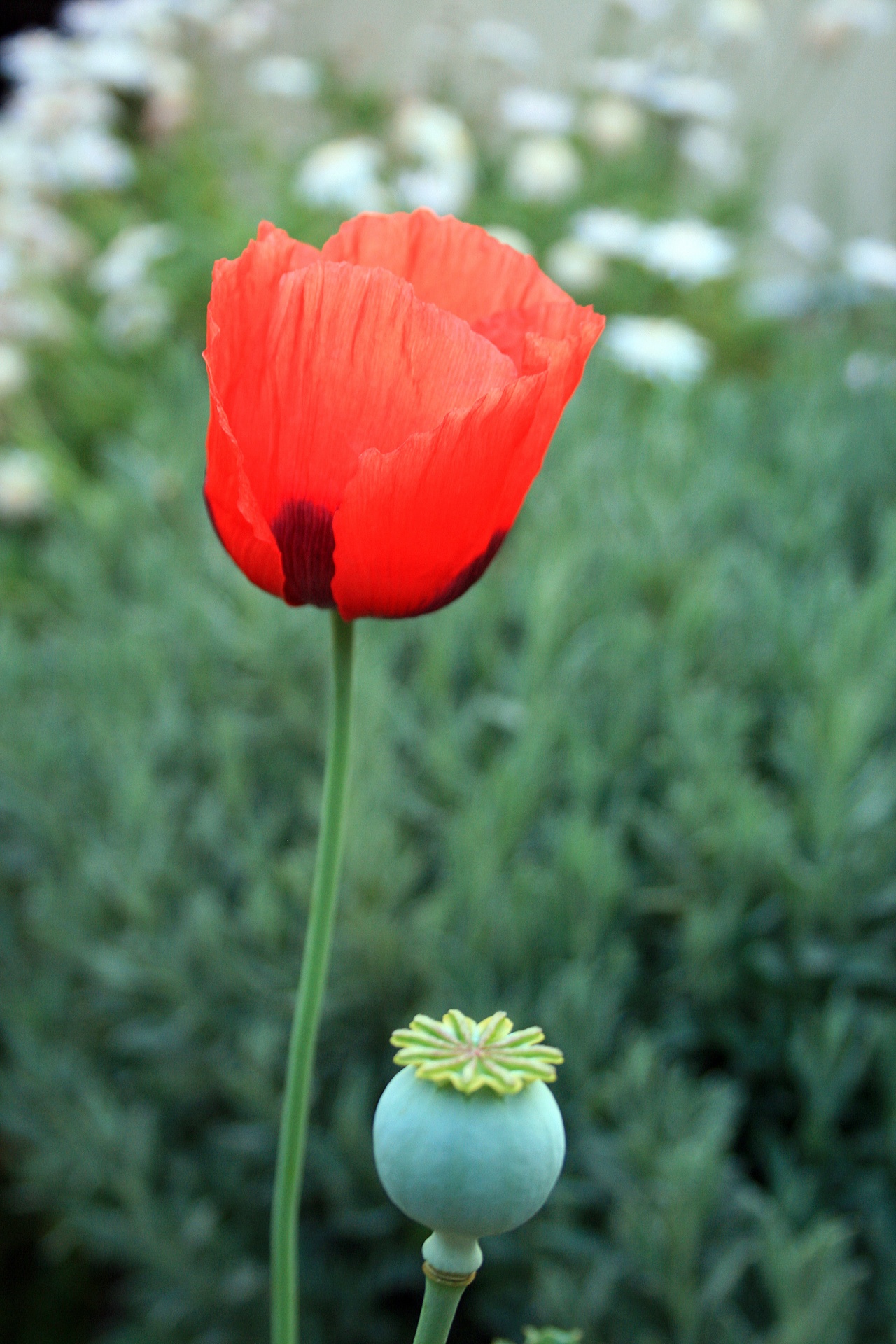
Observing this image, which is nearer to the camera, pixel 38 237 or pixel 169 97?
pixel 38 237

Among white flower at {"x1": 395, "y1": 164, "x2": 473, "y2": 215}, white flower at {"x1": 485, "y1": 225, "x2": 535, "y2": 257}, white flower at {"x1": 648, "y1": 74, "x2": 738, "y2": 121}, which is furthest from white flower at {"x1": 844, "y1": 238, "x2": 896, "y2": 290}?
white flower at {"x1": 648, "y1": 74, "x2": 738, "y2": 121}

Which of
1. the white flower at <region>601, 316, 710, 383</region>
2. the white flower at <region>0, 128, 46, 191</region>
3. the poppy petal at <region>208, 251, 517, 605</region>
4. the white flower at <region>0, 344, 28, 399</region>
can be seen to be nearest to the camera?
the poppy petal at <region>208, 251, 517, 605</region>

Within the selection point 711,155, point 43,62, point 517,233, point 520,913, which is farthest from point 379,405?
point 711,155

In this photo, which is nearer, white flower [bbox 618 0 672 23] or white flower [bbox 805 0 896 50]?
white flower [bbox 805 0 896 50]

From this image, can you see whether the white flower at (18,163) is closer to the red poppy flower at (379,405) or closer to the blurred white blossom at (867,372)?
the blurred white blossom at (867,372)

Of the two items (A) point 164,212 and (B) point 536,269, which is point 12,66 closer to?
(A) point 164,212

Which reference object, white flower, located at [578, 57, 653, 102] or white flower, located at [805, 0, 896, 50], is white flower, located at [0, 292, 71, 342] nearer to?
white flower, located at [578, 57, 653, 102]

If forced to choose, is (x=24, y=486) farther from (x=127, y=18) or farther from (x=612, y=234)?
(x=127, y=18)
